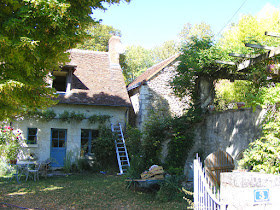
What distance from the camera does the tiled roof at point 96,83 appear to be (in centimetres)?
1254

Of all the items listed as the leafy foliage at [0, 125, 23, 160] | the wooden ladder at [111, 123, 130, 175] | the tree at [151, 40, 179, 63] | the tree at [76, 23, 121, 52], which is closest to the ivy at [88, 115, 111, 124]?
the wooden ladder at [111, 123, 130, 175]

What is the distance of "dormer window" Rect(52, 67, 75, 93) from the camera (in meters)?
12.8

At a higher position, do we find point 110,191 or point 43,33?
point 43,33

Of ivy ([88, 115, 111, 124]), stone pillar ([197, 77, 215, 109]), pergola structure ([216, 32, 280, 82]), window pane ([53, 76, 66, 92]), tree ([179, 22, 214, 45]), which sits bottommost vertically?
ivy ([88, 115, 111, 124])

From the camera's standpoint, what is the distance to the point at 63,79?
50.5ft

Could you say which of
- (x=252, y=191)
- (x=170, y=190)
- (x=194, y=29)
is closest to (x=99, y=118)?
(x=170, y=190)

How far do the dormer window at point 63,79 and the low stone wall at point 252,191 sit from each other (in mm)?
10775

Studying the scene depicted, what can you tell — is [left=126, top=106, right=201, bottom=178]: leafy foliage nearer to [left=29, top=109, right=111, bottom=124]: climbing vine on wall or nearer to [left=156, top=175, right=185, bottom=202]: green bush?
[left=156, top=175, right=185, bottom=202]: green bush

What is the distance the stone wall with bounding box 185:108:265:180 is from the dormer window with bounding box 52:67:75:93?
6.91 meters

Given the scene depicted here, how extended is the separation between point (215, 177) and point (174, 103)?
7.78 metres

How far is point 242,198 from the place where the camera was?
304 centimetres

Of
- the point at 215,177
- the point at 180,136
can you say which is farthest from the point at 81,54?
the point at 215,177

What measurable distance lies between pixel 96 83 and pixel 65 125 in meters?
2.90

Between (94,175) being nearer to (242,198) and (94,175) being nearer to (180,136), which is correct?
(180,136)
